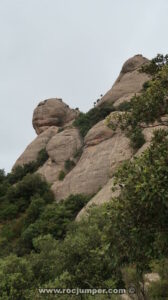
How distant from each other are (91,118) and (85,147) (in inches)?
292

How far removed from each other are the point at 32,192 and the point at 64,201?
7.23m

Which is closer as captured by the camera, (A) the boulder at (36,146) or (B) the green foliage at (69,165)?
(B) the green foliage at (69,165)

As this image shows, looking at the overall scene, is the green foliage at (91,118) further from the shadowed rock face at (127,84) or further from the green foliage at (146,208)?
the green foliage at (146,208)

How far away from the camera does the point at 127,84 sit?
46.3 meters

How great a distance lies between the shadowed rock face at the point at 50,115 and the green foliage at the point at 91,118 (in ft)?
22.8

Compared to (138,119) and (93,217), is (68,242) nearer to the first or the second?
(93,217)

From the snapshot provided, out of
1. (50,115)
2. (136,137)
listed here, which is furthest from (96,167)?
(136,137)

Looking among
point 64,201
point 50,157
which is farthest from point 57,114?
point 64,201

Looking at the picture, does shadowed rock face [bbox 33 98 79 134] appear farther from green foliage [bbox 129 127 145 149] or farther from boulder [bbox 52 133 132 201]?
green foliage [bbox 129 127 145 149]

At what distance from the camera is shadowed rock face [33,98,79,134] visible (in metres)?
51.4

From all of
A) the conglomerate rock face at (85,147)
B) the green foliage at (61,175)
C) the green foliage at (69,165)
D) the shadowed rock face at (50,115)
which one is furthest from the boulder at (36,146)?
the green foliage at (61,175)

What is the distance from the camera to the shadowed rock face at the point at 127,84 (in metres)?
44.4

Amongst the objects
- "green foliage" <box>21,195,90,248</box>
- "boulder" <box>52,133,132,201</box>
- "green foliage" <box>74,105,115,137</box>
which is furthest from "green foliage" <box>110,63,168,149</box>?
"green foliage" <box>74,105,115,137</box>

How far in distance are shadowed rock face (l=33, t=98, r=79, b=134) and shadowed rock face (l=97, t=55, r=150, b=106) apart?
7.29 metres
